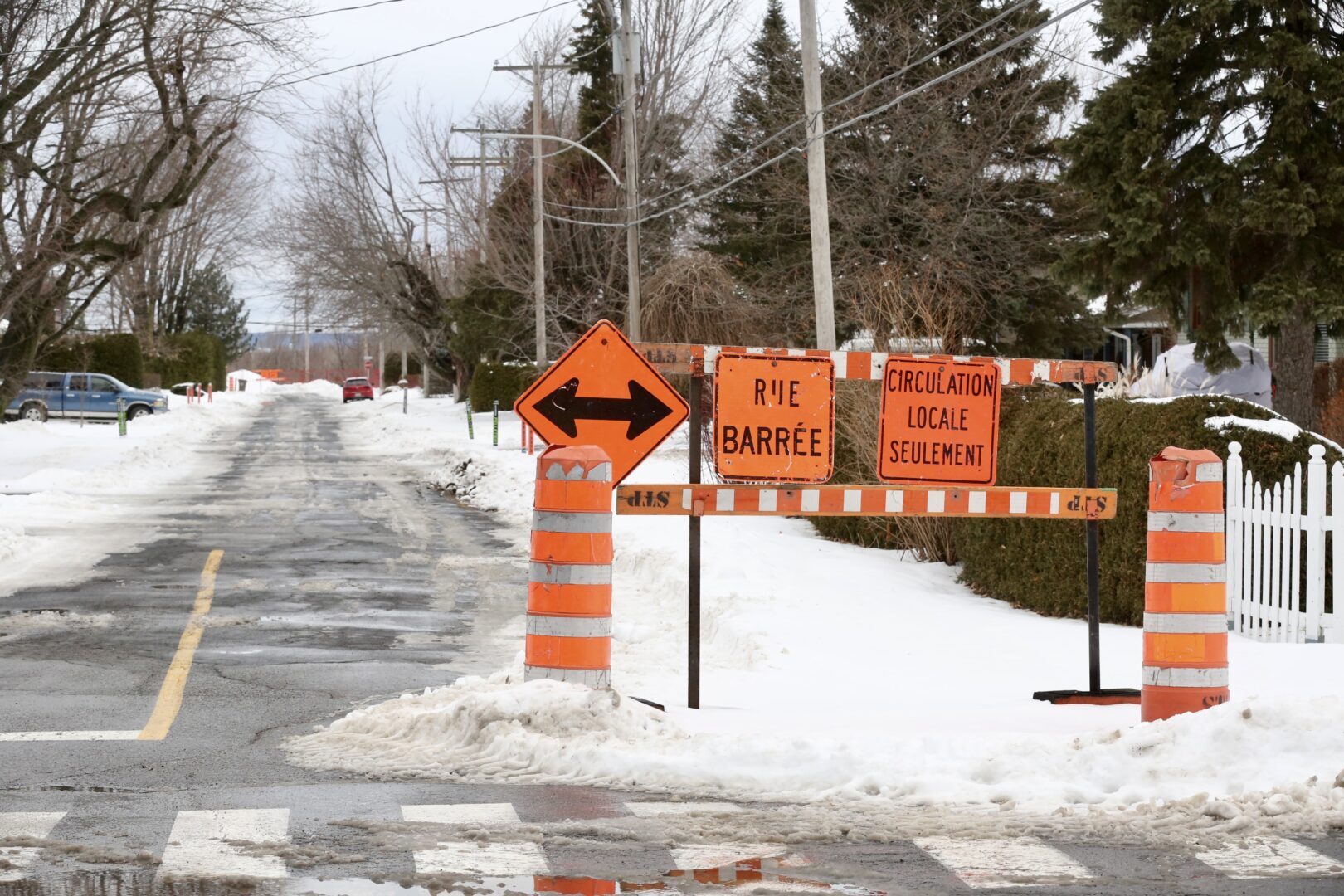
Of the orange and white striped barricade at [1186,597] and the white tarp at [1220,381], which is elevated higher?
the white tarp at [1220,381]

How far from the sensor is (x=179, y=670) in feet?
31.4

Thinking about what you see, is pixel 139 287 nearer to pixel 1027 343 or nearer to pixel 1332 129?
pixel 1027 343

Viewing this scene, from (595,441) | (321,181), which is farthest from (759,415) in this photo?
(321,181)

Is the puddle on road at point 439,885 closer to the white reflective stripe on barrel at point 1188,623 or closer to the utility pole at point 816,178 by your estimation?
the white reflective stripe on barrel at point 1188,623

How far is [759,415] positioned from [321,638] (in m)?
4.17

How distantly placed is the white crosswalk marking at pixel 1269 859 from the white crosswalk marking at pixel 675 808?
1702mm

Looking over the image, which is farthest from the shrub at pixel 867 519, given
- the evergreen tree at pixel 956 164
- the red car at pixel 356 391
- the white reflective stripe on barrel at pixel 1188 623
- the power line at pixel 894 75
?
the red car at pixel 356 391

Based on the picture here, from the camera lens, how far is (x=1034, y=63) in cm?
3319

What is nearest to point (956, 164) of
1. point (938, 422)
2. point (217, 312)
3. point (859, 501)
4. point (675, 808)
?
point (938, 422)

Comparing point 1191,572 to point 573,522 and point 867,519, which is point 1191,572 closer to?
point 573,522

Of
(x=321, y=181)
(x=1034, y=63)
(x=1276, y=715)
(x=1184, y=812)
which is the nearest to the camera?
(x=1184, y=812)

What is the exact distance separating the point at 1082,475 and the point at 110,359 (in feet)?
181

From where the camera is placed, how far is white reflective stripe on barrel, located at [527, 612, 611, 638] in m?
7.43

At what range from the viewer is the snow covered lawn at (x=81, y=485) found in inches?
637
